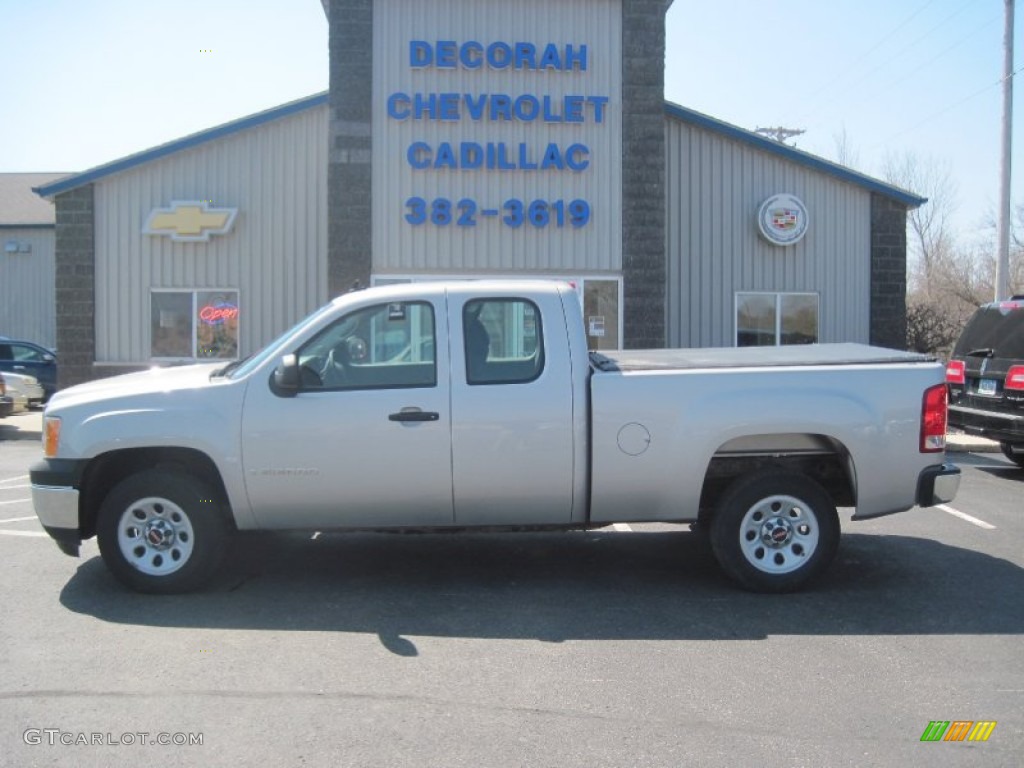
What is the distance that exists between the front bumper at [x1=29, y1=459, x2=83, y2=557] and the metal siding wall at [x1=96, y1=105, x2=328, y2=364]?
11050 millimetres

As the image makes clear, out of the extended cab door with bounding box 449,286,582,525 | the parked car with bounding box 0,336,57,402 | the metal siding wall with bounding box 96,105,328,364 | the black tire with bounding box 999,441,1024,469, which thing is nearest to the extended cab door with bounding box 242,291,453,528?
the extended cab door with bounding box 449,286,582,525

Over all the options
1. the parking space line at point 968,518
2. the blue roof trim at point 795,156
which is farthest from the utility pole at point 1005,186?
the parking space line at point 968,518

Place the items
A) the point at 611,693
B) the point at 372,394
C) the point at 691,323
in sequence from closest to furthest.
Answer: the point at 611,693 < the point at 372,394 < the point at 691,323

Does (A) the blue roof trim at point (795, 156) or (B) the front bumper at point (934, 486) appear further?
(A) the blue roof trim at point (795, 156)

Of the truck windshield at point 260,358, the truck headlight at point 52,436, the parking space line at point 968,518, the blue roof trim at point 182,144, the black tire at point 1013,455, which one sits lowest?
the parking space line at point 968,518

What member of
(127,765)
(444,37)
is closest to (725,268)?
(444,37)

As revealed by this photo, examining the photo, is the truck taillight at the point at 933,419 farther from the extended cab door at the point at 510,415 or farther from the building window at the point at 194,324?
the building window at the point at 194,324

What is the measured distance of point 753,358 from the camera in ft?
22.1

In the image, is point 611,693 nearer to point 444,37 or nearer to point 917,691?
point 917,691

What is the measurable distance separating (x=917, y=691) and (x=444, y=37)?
13.7m

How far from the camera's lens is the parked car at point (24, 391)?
1680cm

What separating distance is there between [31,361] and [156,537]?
16.9 metres

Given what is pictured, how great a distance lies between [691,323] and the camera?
1752 cm

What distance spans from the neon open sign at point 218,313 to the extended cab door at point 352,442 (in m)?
11.4
